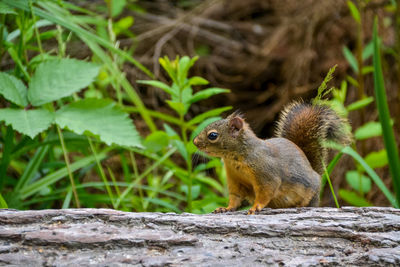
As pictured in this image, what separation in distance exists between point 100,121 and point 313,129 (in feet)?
2.80

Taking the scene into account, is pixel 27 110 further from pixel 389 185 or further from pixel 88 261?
pixel 389 185

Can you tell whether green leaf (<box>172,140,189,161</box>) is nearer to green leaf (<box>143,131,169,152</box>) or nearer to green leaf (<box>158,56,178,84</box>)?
green leaf (<box>143,131,169,152</box>)

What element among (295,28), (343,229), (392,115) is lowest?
(343,229)

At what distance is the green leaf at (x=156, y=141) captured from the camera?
2055 mm

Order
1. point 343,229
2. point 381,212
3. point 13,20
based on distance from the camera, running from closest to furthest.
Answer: point 343,229, point 381,212, point 13,20

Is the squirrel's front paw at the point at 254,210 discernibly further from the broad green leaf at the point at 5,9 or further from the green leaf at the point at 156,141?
the broad green leaf at the point at 5,9

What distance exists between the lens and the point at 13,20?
2.37 m

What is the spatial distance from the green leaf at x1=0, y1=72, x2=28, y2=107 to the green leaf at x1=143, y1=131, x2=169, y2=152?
531 millimetres

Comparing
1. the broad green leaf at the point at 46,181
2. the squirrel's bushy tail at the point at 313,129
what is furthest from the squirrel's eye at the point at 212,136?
the broad green leaf at the point at 46,181

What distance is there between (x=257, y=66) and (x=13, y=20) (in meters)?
2.29

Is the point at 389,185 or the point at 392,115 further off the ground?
the point at 392,115

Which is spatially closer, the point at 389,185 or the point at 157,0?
the point at 389,185

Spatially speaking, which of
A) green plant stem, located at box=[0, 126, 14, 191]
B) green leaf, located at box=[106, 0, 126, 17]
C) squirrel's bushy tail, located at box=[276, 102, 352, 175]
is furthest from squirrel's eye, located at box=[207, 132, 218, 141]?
green leaf, located at box=[106, 0, 126, 17]

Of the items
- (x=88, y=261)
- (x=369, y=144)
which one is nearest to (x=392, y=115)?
(x=369, y=144)
